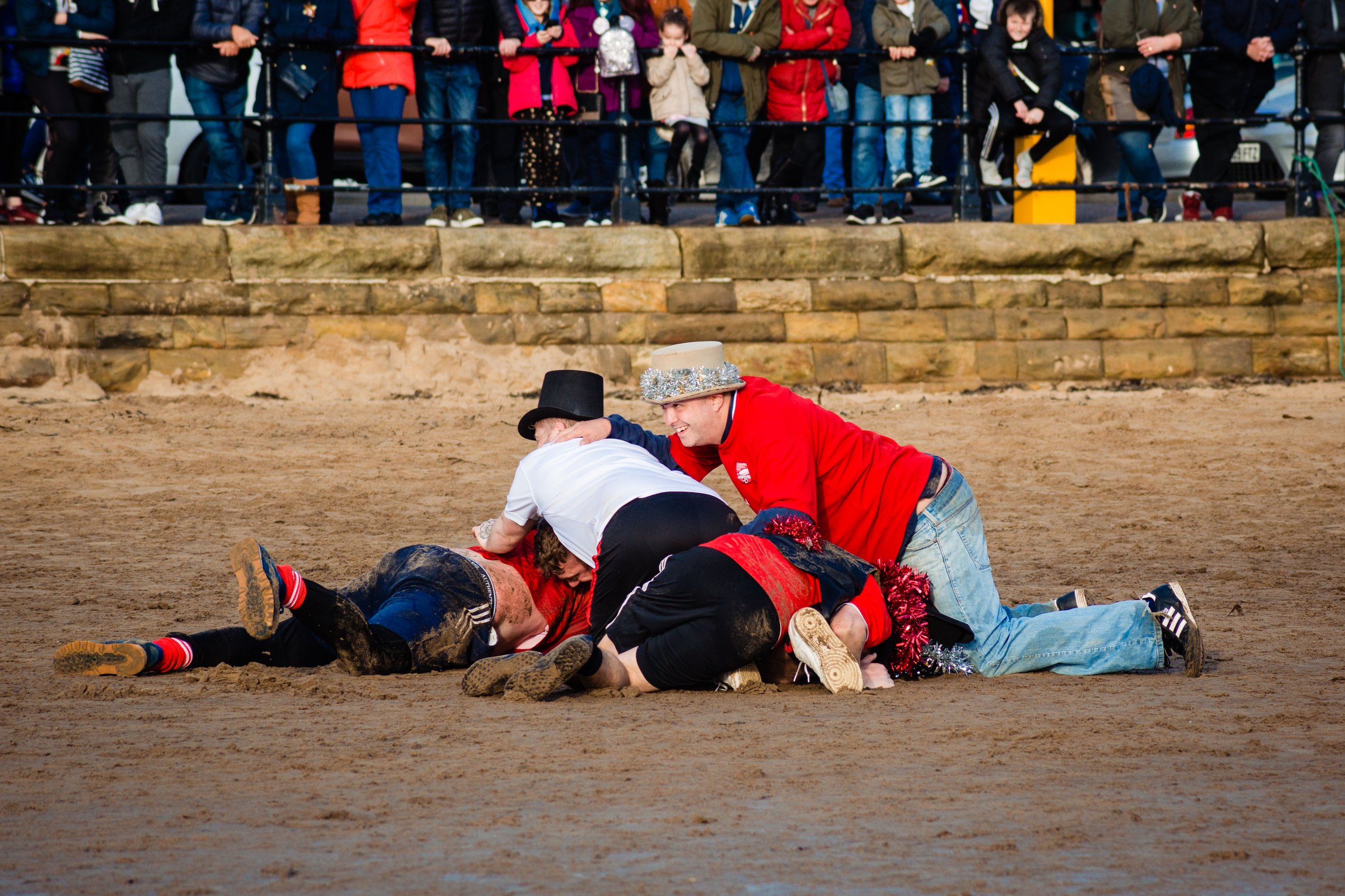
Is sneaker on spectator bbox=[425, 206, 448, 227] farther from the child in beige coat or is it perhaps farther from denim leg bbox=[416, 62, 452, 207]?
the child in beige coat

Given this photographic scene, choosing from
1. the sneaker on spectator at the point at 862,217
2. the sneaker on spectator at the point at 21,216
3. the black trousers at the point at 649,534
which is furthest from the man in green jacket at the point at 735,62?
the black trousers at the point at 649,534

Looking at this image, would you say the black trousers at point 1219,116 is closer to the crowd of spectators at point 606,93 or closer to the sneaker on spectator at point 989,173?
the crowd of spectators at point 606,93

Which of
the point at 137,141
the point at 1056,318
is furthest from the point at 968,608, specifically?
the point at 137,141

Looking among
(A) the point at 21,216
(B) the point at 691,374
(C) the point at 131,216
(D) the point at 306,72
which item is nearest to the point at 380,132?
(D) the point at 306,72

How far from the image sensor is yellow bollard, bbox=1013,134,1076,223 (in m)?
10.4

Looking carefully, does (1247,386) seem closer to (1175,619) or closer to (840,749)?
(1175,619)

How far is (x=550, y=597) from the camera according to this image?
4.88 meters

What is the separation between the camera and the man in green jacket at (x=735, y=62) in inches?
376

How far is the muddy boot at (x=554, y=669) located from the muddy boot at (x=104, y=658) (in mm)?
1225

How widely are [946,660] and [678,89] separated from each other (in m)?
6.03

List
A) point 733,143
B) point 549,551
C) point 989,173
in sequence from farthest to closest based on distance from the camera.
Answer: point 989,173 < point 733,143 < point 549,551

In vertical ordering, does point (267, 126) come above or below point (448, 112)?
below

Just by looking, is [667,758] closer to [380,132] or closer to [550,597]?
[550,597]

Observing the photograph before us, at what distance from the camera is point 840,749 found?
11.4ft
